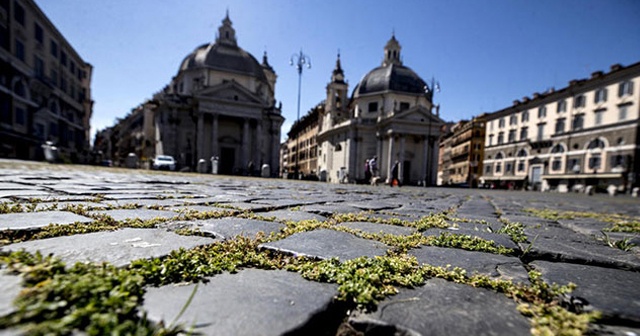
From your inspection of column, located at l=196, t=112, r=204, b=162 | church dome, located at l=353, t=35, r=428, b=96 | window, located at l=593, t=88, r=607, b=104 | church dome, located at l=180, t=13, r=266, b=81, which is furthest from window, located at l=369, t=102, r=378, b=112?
window, located at l=593, t=88, r=607, b=104

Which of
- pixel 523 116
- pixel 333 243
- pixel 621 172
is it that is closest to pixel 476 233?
pixel 333 243

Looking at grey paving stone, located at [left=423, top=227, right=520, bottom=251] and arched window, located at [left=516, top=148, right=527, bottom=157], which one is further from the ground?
arched window, located at [left=516, top=148, right=527, bottom=157]

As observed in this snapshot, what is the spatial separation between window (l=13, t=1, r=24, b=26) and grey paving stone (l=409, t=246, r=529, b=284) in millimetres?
42147

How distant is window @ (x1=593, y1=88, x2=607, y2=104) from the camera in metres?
37.1

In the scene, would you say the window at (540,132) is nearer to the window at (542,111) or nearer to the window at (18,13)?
the window at (542,111)

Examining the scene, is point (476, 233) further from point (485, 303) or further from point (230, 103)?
point (230, 103)

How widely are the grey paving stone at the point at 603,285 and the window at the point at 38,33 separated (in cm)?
4642

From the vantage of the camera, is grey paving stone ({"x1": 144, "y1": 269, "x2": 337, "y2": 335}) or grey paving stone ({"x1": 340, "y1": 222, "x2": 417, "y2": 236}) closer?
grey paving stone ({"x1": 144, "y1": 269, "x2": 337, "y2": 335})

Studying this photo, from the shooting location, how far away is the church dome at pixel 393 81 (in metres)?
42.1

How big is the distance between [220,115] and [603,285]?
120 feet

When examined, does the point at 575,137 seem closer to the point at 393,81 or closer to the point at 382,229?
the point at 393,81

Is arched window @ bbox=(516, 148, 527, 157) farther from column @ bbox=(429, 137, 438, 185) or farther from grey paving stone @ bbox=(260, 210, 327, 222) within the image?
grey paving stone @ bbox=(260, 210, 327, 222)

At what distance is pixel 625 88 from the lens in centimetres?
3491

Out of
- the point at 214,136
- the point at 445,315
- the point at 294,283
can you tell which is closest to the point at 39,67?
the point at 214,136
